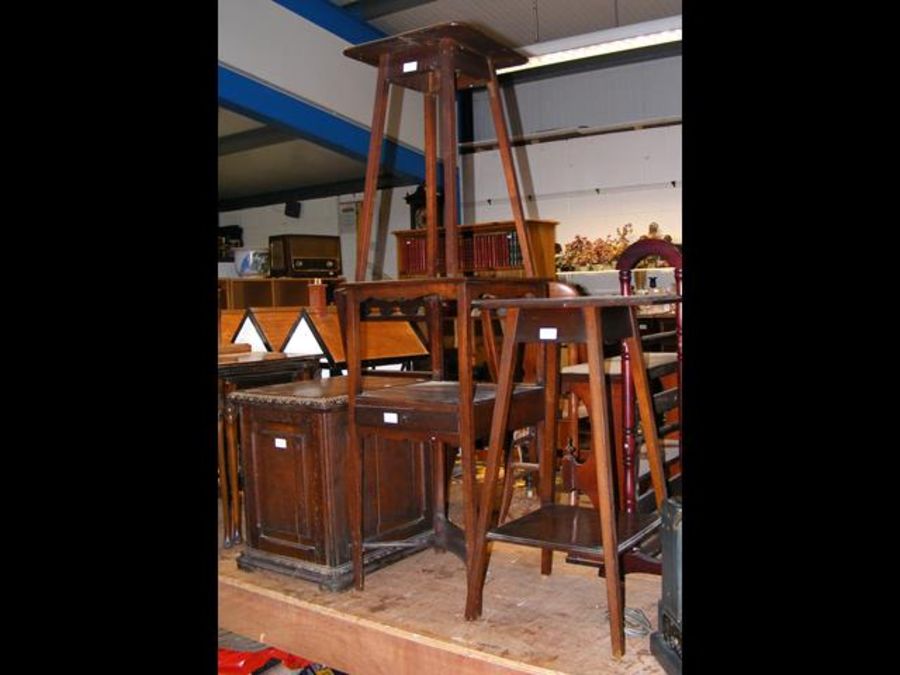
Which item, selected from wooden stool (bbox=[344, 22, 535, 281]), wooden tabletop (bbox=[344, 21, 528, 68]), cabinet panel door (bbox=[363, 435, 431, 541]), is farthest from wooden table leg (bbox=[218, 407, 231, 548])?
wooden tabletop (bbox=[344, 21, 528, 68])

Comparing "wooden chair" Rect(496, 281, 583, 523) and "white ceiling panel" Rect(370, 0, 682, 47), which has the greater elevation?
"white ceiling panel" Rect(370, 0, 682, 47)

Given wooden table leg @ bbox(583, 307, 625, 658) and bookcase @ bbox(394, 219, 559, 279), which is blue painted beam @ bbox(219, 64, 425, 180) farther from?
wooden table leg @ bbox(583, 307, 625, 658)

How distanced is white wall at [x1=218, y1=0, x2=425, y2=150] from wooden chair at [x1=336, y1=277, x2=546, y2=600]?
3213 millimetres

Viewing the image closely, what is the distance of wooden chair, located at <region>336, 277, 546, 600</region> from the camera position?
218cm
